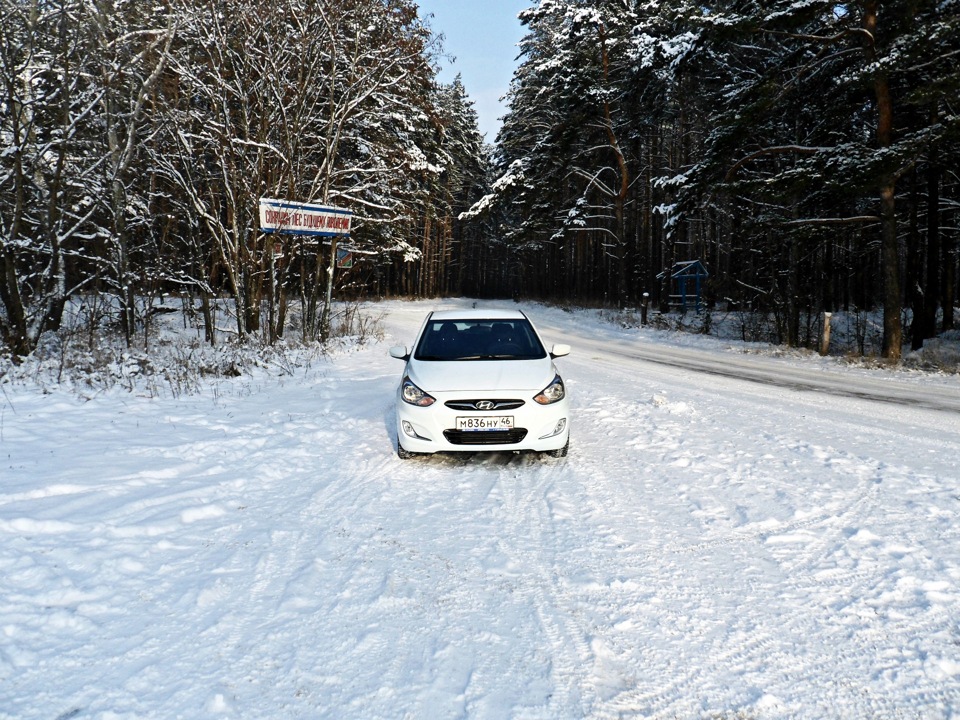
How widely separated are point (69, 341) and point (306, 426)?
9205 mm

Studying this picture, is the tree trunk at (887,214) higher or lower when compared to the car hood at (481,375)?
higher

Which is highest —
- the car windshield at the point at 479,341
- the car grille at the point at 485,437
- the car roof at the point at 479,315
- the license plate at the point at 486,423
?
the car roof at the point at 479,315

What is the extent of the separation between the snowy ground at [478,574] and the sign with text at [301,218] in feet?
23.5

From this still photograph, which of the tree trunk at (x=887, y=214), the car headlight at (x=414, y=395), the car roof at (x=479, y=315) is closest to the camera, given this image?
the car headlight at (x=414, y=395)

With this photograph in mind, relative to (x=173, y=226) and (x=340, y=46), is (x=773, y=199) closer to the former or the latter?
(x=340, y=46)

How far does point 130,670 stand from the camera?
2.69 meters

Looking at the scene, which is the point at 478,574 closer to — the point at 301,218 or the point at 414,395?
the point at 414,395

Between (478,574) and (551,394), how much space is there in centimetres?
258

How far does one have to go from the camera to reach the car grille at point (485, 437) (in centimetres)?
568

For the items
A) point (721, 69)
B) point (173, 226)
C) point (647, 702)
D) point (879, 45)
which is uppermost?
point (721, 69)

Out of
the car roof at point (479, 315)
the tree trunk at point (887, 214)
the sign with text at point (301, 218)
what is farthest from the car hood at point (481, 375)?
the tree trunk at point (887, 214)

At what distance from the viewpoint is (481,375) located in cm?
600

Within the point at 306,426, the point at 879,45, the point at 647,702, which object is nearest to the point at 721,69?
the point at 879,45

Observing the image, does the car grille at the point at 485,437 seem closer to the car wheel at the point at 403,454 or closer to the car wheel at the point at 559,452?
the car wheel at the point at 559,452
